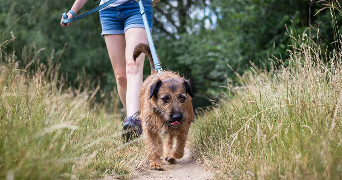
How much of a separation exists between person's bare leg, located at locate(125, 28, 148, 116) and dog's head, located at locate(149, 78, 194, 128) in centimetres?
62

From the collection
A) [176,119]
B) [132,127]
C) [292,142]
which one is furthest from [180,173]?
[292,142]

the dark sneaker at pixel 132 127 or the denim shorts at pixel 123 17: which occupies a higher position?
the denim shorts at pixel 123 17

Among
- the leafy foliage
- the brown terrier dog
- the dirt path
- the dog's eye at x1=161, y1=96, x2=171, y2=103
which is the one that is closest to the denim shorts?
the brown terrier dog

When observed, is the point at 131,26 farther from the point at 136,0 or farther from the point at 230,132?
the point at 230,132

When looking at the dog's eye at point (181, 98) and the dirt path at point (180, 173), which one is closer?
the dirt path at point (180, 173)

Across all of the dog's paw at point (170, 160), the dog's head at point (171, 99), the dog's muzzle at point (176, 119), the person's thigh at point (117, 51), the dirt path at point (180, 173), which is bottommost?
the dog's paw at point (170, 160)

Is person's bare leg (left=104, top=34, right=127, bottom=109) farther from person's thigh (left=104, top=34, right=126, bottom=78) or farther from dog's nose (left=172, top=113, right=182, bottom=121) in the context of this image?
dog's nose (left=172, top=113, right=182, bottom=121)

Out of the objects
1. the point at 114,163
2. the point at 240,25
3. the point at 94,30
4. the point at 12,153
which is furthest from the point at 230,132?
the point at 94,30

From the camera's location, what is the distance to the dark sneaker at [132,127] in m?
4.22

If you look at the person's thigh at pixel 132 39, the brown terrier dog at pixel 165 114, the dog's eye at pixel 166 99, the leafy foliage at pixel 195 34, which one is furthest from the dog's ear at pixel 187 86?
the leafy foliage at pixel 195 34

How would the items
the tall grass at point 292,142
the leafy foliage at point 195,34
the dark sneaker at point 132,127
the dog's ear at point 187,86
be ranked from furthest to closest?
the leafy foliage at point 195,34 < the dark sneaker at point 132,127 < the dog's ear at point 187,86 < the tall grass at point 292,142

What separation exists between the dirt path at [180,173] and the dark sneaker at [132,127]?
591 mm

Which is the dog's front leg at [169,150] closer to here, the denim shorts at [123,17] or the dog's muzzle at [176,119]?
the dog's muzzle at [176,119]

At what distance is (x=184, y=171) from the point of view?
3723mm
